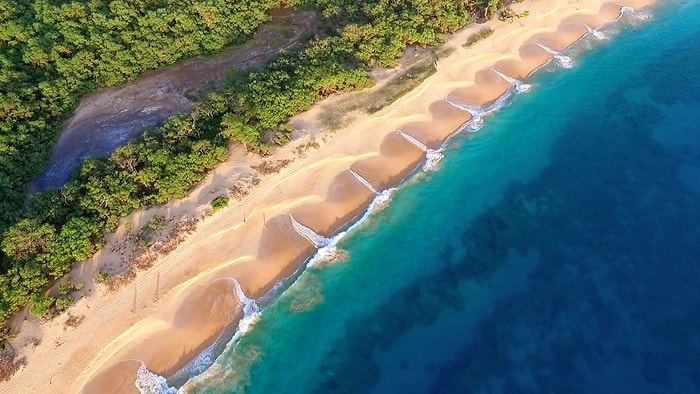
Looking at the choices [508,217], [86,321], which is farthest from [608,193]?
[86,321]

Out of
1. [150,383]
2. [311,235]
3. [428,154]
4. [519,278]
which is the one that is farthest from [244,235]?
[519,278]

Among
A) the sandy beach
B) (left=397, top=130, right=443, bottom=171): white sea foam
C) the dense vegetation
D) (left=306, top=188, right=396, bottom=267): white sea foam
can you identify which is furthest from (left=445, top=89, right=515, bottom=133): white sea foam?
(left=306, top=188, right=396, bottom=267): white sea foam

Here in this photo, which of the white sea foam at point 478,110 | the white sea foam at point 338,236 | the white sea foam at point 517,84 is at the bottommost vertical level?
the white sea foam at point 338,236

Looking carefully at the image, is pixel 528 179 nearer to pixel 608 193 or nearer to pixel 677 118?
pixel 608 193

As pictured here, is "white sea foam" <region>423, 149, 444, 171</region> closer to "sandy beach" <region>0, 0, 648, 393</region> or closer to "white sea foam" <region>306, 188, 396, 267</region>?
"sandy beach" <region>0, 0, 648, 393</region>

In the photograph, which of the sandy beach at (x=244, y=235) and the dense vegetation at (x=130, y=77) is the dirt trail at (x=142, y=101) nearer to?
the dense vegetation at (x=130, y=77)

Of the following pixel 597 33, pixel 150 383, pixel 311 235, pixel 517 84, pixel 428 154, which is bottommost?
pixel 150 383

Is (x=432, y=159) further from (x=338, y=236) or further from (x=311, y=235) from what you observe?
(x=311, y=235)

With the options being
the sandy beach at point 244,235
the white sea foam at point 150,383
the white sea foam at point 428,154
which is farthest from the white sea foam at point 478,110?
A: the white sea foam at point 150,383
